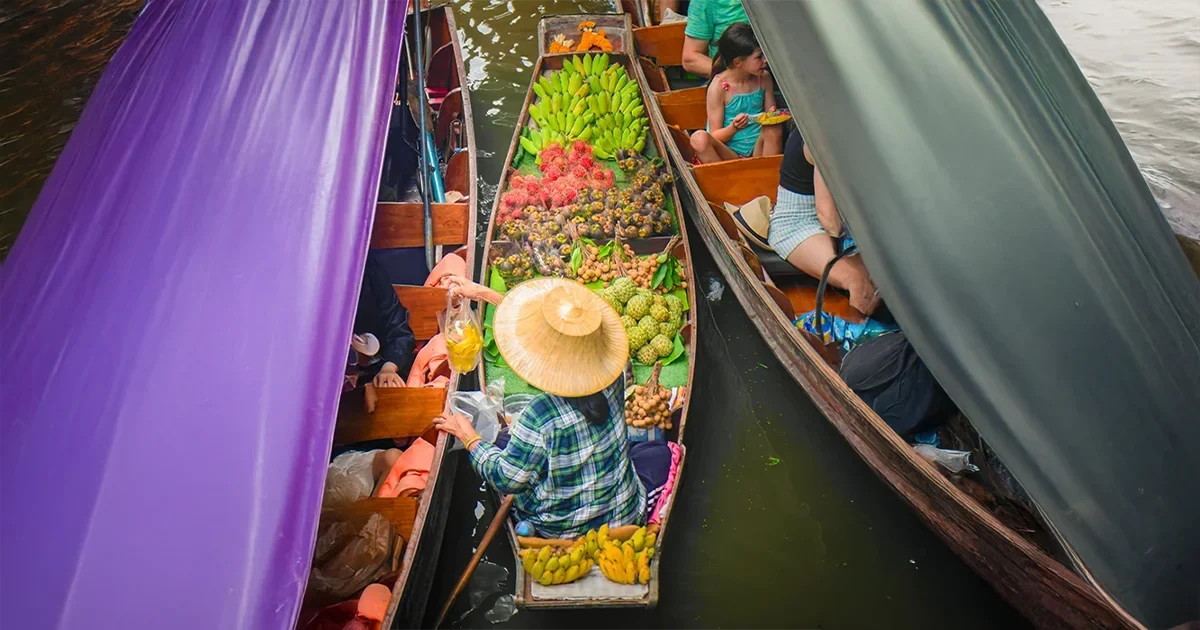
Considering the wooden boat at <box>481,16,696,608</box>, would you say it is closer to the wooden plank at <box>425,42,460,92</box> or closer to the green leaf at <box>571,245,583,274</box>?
the green leaf at <box>571,245,583,274</box>

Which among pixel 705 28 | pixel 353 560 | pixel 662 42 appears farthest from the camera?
pixel 662 42

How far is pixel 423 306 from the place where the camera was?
388cm

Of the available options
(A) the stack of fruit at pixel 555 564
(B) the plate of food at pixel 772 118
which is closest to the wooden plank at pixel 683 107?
(B) the plate of food at pixel 772 118

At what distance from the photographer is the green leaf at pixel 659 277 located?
169 inches

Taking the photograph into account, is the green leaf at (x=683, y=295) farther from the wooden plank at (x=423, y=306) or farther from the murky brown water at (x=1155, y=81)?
the murky brown water at (x=1155, y=81)

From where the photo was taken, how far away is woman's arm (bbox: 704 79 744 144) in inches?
194

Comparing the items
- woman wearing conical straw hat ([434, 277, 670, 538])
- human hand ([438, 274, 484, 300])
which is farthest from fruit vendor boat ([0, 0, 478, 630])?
woman wearing conical straw hat ([434, 277, 670, 538])

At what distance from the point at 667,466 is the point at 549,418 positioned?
0.98m

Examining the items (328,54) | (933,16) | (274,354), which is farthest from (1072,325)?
(328,54)

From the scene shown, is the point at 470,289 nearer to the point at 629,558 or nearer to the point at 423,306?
the point at 423,306

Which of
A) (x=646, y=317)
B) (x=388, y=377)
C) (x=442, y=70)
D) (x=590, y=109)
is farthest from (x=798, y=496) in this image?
(x=442, y=70)

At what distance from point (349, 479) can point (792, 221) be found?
111 inches

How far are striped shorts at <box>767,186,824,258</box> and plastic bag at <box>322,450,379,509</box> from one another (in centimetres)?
259

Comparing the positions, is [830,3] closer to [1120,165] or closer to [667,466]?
[1120,165]
